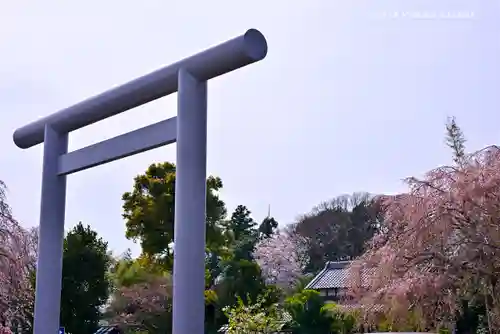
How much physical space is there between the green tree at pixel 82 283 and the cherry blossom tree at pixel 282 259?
1719 cm

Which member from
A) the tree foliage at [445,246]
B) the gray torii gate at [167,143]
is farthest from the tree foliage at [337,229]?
the gray torii gate at [167,143]

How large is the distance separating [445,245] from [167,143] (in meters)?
9.11

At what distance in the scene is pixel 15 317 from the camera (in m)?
17.0

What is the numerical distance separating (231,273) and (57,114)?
65.6 ft

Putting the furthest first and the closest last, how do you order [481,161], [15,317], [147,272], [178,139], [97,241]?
1. [147,272]
2. [97,241]
3. [15,317]
4. [481,161]
5. [178,139]

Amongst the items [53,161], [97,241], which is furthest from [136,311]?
[53,161]

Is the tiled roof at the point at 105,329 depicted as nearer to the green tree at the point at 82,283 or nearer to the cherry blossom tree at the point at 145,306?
Result: the cherry blossom tree at the point at 145,306

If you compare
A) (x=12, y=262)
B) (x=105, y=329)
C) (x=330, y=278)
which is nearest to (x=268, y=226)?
(x=330, y=278)

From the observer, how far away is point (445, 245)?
12.8 metres

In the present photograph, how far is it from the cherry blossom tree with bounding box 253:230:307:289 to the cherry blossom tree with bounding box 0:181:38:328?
997 inches

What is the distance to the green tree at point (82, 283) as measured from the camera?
23156 millimetres

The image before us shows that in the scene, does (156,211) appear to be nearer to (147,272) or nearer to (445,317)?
(147,272)

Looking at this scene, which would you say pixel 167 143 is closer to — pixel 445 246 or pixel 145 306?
pixel 445 246

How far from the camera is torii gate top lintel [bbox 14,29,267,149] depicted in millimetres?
4266
